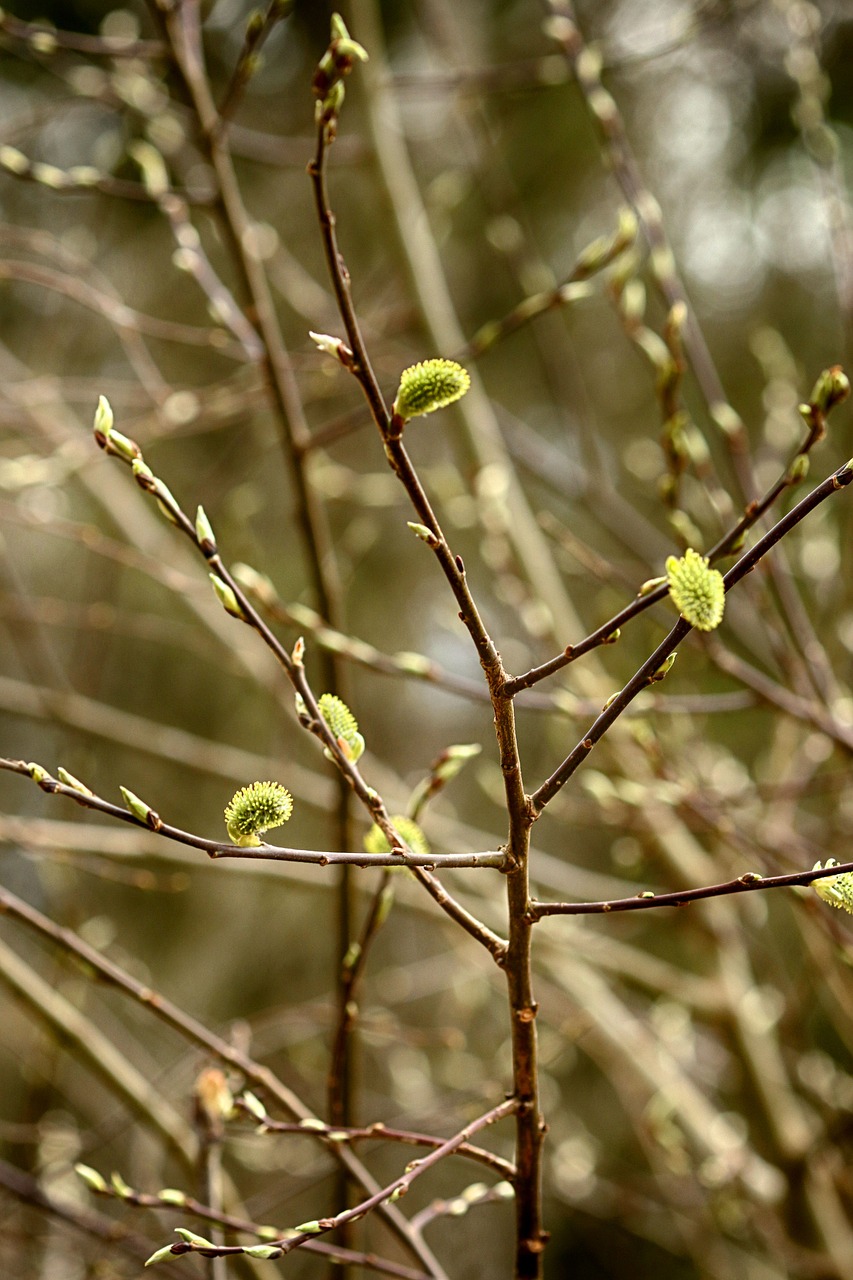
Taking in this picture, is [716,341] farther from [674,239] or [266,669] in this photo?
[266,669]

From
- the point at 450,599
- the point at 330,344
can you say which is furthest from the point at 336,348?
the point at 450,599

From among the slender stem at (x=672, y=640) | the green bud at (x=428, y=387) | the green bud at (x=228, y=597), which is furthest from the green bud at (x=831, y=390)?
the green bud at (x=228, y=597)

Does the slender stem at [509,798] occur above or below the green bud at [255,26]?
below

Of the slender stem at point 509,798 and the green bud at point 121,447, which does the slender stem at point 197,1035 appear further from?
the green bud at point 121,447

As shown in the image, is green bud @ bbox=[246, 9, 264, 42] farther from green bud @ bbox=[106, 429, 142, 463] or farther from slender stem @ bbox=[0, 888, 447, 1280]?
slender stem @ bbox=[0, 888, 447, 1280]

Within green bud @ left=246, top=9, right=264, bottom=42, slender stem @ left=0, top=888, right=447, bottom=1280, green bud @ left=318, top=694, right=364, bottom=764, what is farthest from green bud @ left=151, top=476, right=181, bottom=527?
green bud @ left=246, top=9, right=264, bottom=42

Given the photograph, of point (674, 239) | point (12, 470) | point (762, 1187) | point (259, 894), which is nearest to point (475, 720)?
point (259, 894)

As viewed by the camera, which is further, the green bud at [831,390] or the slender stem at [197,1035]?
the slender stem at [197,1035]
